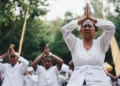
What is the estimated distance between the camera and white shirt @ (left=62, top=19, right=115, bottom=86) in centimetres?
552

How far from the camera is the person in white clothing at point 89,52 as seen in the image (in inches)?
218

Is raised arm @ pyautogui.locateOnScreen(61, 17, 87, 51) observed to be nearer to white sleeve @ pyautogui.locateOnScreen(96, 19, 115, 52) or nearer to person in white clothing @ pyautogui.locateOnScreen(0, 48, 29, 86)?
white sleeve @ pyautogui.locateOnScreen(96, 19, 115, 52)

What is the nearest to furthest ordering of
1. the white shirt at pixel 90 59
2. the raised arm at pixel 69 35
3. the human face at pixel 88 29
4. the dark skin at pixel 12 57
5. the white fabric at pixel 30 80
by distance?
1. the white shirt at pixel 90 59
2. the human face at pixel 88 29
3. the raised arm at pixel 69 35
4. the dark skin at pixel 12 57
5. the white fabric at pixel 30 80

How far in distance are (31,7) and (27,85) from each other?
44.0 feet

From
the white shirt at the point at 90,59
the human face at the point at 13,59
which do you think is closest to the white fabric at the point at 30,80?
the human face at the point at 13,59

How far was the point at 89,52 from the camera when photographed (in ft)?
18.7

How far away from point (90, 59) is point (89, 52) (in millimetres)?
105

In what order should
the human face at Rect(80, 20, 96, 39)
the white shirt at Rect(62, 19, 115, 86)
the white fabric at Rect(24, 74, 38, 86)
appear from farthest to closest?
the white fabric at Rect(24, 74, 38, 86)
the human face at Rect(80, 20, 96, 39)
the white shirt at Rect(62, 19, 115, 86)

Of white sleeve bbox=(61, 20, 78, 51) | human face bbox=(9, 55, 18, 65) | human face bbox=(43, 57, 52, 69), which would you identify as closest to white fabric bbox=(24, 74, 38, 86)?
human face bbox=(43, 57, 52, 69)

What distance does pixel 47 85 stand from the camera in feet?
37.9

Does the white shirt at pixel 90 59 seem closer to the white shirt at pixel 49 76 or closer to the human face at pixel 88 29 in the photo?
the human face at pixel 88 29

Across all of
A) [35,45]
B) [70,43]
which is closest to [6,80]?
[70,43]

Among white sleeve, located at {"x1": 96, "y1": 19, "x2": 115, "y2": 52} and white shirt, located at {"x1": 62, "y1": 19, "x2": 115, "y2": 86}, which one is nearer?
white shirt, located at {"x1": 62, "y1": 19, "x2": 115, "y2": 86}

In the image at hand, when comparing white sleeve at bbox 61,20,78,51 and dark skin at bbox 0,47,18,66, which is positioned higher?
white sleeve at bbox 61,20,78,51
